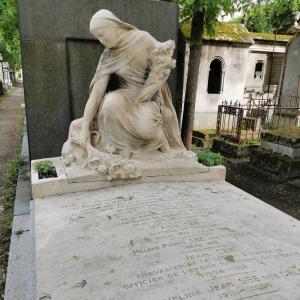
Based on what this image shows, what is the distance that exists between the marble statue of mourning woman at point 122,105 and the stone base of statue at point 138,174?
6cm

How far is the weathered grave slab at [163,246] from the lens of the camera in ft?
6.53

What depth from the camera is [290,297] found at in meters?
1.93

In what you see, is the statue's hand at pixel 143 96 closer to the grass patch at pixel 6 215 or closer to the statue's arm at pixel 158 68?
the statue's arm at pixel 158 68

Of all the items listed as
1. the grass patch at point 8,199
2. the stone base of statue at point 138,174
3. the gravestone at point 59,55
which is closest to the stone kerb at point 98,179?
the stone base of statue at point 138,174

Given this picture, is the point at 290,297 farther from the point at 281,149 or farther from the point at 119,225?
the point at 281,149

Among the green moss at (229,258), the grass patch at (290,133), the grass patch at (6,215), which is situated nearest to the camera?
the green moss at (229,258)

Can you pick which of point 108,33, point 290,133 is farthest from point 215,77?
point 108,33

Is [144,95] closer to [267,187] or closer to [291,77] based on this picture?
[267,187]

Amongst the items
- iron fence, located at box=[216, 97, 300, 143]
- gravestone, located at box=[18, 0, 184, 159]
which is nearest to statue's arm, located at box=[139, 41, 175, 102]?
gravestone, located at box=[18, 0, 184, 159]

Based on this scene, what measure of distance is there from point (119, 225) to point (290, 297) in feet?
4.56

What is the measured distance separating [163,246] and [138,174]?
1275 millimetres

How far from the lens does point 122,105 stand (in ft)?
11.8

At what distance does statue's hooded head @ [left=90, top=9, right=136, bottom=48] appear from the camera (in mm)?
3455

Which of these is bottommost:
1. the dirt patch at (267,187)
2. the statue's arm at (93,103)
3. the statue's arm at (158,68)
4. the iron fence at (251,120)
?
the dirt patch at (267,187)
